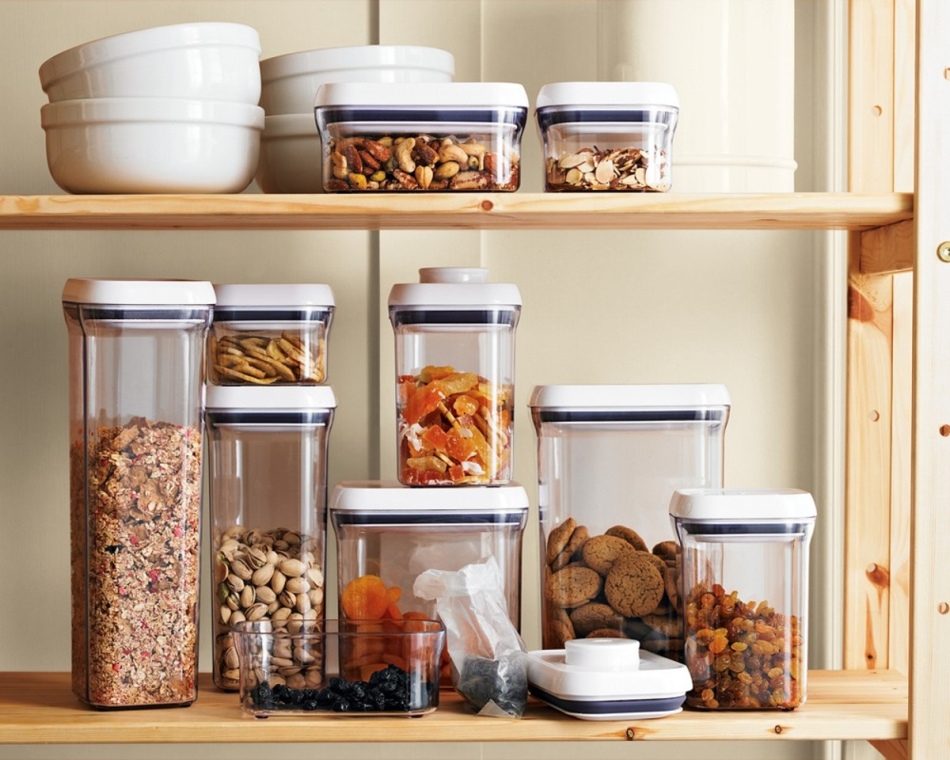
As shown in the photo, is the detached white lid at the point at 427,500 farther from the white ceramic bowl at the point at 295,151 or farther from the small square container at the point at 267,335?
the white ceramic bowl at the point at 295,151

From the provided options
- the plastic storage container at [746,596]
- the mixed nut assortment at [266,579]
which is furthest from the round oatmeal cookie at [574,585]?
the mixed nut assortment at [266,579]

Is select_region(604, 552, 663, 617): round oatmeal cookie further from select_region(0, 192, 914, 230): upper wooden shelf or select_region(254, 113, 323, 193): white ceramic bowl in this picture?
select_region(254, 113, 323, 193): white ceramic bowl

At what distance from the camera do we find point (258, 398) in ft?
4.01

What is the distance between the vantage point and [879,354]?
4.67ft

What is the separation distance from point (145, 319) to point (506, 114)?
16.3 inches

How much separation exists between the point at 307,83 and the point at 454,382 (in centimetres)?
36

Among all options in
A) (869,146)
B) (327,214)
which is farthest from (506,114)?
(869,146)

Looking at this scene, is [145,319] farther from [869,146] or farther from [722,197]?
[869,146]

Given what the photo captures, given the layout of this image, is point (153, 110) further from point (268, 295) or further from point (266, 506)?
point (266, 506)

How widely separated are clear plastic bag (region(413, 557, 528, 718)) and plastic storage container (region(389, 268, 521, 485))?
0.33 ft

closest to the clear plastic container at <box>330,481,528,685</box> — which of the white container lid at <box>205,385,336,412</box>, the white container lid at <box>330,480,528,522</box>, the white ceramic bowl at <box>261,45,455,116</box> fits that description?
the white container lid at <box>330,480,528,522</box>

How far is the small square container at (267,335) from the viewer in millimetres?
1250

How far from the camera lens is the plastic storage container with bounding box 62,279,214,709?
1160 millimetres

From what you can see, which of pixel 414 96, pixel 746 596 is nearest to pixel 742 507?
pixel 746 596
